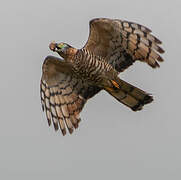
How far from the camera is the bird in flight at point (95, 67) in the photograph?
49.8 feet

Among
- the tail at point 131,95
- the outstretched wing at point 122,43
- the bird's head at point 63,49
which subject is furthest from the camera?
the tail at point 131,95

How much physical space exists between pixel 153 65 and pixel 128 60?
622 mm

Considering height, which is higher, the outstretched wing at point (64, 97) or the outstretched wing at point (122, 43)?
the outstretched wing at point (122, 43)

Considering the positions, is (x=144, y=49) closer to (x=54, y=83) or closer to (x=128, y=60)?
(x=128, y=60)

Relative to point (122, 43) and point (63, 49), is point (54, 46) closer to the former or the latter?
point (63, 49)

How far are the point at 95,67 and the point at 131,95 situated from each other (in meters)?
0.94

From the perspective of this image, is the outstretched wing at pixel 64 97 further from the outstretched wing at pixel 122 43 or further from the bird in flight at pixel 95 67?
the outstretched wing at pixel 122 43

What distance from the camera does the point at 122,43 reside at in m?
15.5

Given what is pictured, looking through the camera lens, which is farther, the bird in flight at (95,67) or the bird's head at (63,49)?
the bird's head at (63,49)

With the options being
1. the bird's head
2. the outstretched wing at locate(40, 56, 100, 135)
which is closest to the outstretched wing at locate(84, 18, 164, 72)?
the bird's head

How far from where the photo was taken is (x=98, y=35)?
15.4 meters

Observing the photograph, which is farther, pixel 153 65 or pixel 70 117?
pixel 70 117

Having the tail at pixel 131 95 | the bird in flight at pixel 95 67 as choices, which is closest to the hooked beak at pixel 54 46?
the bird in flight at pixel 95 67

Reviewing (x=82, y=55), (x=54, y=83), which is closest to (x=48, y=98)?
(x=54, y=83)
